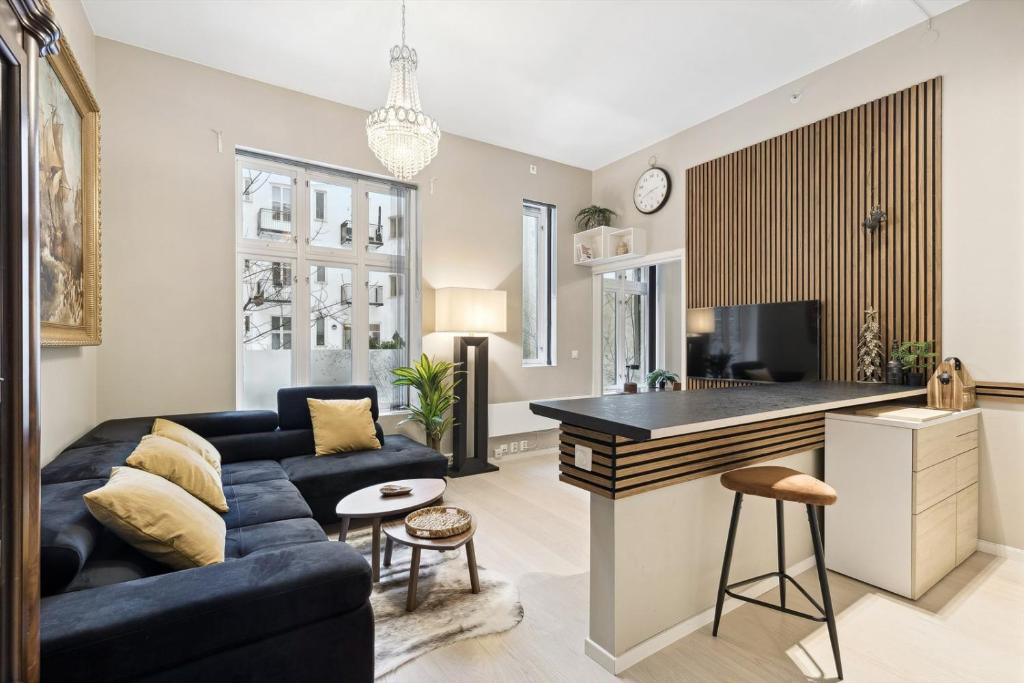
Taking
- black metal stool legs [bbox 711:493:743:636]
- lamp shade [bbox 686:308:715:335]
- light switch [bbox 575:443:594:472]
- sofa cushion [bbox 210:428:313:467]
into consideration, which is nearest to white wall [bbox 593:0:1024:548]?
lamp shade [bbox 686:308:715:335]

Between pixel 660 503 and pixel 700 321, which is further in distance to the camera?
pixel 700 321

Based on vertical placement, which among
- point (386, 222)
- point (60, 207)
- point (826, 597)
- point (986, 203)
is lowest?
point (826, 597)

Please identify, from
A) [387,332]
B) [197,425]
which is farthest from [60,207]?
[387,332]

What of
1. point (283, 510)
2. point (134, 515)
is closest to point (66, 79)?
point (134, 515)

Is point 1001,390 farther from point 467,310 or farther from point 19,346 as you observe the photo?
point 19,346

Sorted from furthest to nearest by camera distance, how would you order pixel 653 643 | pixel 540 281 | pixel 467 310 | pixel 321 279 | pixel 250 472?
pixel 540 281 → pixel 467 310 → pixel 321 279 → pixel 250 472 → pixel 653 643

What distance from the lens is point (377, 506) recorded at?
2.42 meters

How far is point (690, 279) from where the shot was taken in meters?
4.62

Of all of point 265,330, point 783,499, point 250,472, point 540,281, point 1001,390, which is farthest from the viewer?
point 540,281

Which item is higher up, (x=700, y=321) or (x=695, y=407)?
(x=700, y=321)

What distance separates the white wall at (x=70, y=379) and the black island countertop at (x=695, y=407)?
2366 millimetres

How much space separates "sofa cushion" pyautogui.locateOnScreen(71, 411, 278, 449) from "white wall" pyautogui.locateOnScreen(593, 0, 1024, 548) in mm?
4685

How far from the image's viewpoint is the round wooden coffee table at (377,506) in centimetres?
234

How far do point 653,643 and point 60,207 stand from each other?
11.1 feet
